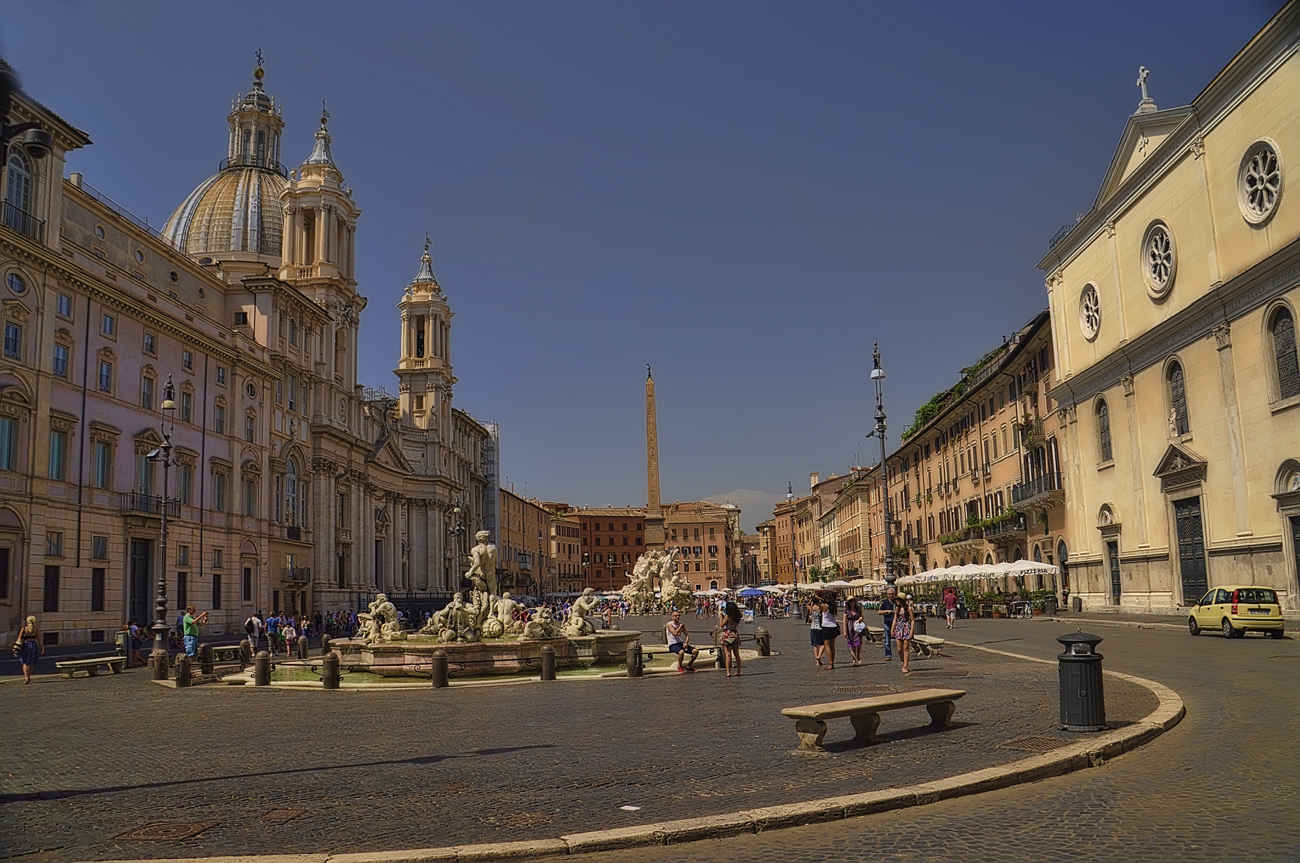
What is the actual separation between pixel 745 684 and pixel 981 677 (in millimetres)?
3704

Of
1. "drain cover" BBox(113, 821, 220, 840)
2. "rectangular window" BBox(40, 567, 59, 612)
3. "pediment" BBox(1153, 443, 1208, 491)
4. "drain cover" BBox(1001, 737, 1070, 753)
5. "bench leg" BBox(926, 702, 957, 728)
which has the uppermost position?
"pediment" BBox(1153, 443, 1208, 491)

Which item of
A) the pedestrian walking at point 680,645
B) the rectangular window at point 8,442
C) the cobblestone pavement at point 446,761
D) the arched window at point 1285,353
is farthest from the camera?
the rectangular window at point 8,442

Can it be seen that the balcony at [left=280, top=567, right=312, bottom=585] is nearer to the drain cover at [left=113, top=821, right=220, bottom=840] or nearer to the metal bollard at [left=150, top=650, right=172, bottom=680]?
the metal bollard at [left=150, top=650, right=172, bottom=680]

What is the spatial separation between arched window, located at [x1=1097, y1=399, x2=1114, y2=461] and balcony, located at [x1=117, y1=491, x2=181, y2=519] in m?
35.7

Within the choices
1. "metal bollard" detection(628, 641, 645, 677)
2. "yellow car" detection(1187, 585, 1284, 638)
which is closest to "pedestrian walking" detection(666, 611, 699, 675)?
"metal bollard" detection(628, 641, 645, 677)

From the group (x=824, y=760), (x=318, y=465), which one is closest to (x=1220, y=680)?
(x=824, y=760)

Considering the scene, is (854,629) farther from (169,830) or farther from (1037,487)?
(1037,487)

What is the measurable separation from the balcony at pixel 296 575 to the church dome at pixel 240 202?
21673 millimetres

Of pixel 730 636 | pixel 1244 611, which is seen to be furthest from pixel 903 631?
pixel 1244 611

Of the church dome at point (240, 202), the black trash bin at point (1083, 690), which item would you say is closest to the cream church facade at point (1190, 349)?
the black trash bin at point (1083, 690)

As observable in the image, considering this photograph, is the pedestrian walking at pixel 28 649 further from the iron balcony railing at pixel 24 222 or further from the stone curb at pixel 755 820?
the stone curb at pixel 755 820

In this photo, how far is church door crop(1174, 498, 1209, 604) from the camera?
1268 inches

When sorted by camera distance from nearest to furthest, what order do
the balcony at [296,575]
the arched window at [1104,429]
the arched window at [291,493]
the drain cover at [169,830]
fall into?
the drain cover at [169,830]
the arched window at [1104,429]
the balcony at [296,575]
the arched window at [291,493]

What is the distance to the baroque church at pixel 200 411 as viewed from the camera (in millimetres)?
32812
